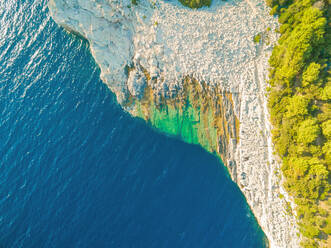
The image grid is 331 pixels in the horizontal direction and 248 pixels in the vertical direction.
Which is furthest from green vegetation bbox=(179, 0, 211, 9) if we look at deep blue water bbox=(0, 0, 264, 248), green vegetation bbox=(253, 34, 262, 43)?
deep blue water bbox=(0, 0, 264, 248)

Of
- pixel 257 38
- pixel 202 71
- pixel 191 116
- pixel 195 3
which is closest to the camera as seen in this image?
pixel 257 38

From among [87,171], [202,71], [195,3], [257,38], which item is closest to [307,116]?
[257,38]

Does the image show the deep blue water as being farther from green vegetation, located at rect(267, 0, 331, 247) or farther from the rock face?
green vegetation, located at rect(267, 0, 331, 247)

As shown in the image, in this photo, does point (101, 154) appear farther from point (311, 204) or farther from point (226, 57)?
point (311, 204)

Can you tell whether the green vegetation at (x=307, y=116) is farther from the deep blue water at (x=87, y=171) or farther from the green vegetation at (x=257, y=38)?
the deep blue water at (x=87, y=171)

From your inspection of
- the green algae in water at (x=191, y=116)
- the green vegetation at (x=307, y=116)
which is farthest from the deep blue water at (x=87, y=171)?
the green vegetation at (x=307, y=116)

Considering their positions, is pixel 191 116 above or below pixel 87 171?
above

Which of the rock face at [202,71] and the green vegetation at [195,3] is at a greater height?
the green vegetation at [195,3]

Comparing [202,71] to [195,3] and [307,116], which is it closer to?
[195,3]
